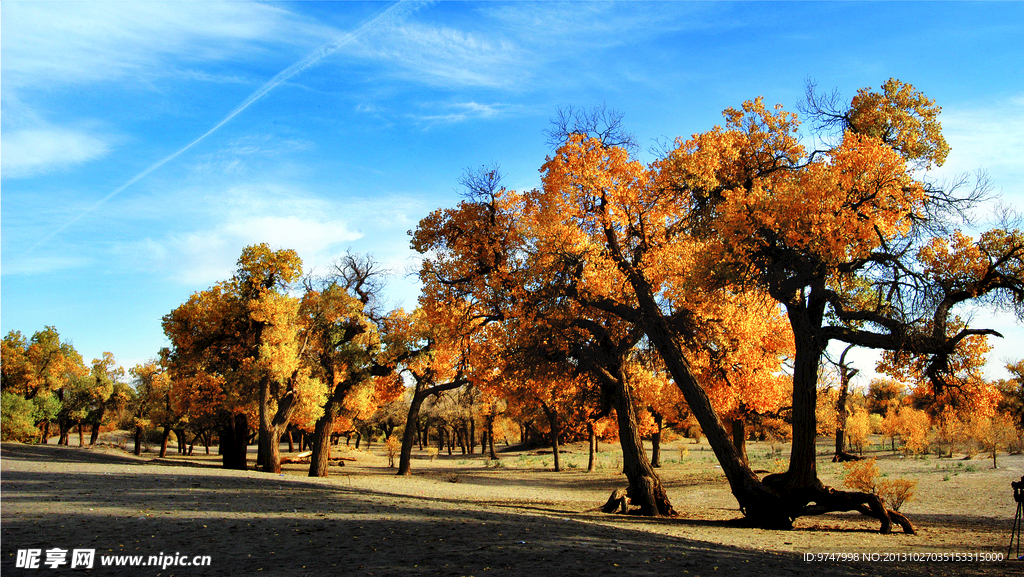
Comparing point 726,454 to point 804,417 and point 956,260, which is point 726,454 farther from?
point 956,260

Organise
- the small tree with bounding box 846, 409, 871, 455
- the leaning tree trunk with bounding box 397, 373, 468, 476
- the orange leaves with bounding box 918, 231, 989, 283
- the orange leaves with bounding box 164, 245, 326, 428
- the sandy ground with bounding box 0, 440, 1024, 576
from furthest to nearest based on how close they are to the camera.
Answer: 1. the small tree with bounding box 846, 409, 871, 455
2. the leaning tree trunk with bounding box 397, 373, 468, 476
3. the orange leaves with bounding box 164, 245, 326, 428
4. the orange leaves with bounding box 918, 231, 989, 283
5. the sandy ground with bounding box 0, 440, 1024, 576

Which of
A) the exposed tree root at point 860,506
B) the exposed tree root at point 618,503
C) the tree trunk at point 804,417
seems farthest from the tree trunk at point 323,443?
the exposed tree root at point 860,506

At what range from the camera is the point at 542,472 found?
36.2 meters

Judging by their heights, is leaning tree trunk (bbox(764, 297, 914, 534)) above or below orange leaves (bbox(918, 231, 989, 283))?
below

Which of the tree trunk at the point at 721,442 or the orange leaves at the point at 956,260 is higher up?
the orange leaves at the point at 956,260

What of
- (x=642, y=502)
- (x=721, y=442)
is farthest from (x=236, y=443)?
(x=721, y=442)

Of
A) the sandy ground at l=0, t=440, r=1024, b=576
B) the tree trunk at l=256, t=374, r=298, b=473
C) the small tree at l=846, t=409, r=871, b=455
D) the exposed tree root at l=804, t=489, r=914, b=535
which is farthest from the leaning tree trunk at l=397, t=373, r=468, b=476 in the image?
the small tree at l=846, t=409, r=871, b=455

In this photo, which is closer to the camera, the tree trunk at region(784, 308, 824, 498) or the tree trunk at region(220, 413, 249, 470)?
the tree trunk at region(784, 308, 824, 498)

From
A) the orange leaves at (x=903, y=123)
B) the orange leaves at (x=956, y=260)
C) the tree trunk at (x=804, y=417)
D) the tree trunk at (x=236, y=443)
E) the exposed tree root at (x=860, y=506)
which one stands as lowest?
the tree trunk at (x=236, y=443)

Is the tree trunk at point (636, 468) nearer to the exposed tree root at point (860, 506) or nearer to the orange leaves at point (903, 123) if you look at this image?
the exposed tree root at point (860, 506)

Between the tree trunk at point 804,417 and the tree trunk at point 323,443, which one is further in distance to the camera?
the tree trunk at point 323,443

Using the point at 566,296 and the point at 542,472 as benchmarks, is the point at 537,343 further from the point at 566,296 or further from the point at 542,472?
the point at 542,472

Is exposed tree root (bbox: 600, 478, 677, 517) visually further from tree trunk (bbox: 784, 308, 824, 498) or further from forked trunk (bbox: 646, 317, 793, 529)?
tree trunk (bbox: 784, 308, 824, 498)

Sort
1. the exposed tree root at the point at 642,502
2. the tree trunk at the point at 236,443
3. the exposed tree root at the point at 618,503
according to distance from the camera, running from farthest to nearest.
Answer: the tree trunk at the point at 236,443
the exposed tree root at the point at 618,503
the exposed tree root at the point at 642,502
